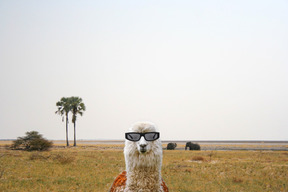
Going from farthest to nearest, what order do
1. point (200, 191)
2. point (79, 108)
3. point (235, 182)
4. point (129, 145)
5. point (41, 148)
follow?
point (79, 108), point (41, 148), point (235, 182), point (200, 191), point (129, 145)

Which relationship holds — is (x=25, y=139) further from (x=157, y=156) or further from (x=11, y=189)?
(x=157, y=156)

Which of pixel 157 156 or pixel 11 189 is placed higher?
pixel 157 156

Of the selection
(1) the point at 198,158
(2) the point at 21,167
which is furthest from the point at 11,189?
(1) the point at 198,158

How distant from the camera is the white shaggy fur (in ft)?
15.8

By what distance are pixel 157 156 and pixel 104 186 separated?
964cm

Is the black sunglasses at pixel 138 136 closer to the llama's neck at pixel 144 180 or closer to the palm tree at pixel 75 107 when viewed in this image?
the llama's neck at pixel 144 180

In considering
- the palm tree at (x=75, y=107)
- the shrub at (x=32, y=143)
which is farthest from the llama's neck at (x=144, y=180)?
the palm tree at (x=75, y=107)

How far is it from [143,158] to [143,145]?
0.42 m

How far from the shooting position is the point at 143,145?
15.1 feet

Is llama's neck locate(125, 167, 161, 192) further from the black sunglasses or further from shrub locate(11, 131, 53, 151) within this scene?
shrub locate(11, 131, 53, 151)

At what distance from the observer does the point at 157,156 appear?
16.3 feet

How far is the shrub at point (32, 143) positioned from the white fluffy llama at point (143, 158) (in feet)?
120

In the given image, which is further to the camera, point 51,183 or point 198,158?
point 198,158

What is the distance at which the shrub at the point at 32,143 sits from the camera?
127 ft
